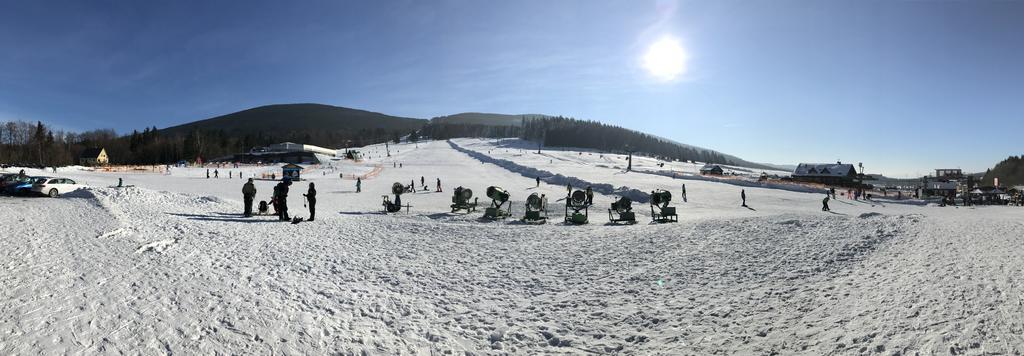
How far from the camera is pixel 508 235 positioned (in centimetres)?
1656

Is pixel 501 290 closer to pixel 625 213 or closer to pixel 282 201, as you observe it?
pixel 282 201

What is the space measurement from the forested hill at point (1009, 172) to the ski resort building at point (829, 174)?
101 m

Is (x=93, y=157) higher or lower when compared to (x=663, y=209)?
higher

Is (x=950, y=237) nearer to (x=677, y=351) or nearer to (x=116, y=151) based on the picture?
(x=677, y=351)

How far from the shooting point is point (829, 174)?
8906cm

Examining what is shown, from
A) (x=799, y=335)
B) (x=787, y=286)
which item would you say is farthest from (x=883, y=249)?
(x=799, y=335)

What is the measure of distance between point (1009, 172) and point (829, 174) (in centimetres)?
12319

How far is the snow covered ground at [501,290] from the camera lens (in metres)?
6.35

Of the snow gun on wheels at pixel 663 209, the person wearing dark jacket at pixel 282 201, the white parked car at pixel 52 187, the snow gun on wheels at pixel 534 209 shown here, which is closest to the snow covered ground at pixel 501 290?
the person wearing dark jacket at pixel 282 201

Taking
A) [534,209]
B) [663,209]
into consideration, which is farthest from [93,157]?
[663,209]

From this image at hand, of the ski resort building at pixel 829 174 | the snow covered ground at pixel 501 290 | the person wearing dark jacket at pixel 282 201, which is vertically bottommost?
the snow covered ground at pixel 501 290

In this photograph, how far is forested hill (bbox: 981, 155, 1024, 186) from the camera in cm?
14675

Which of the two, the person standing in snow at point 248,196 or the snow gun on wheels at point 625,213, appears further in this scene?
the snow gun on wheels at point 625,213

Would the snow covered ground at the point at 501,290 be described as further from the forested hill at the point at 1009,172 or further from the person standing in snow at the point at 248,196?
the forested hill at the point at 1009,172
